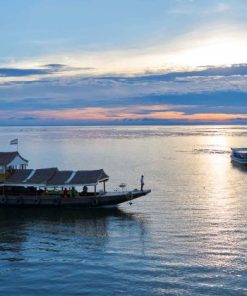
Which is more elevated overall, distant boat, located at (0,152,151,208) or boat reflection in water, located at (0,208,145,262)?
distant boat, located at (0,152,151,208)

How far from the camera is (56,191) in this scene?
54.6 meters

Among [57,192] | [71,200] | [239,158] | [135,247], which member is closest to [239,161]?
[239,158]

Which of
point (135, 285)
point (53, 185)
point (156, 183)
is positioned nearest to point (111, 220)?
point (53, 185)

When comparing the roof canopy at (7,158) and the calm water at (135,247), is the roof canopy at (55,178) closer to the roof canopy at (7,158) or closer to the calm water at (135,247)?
the roof canopy at (7,158)

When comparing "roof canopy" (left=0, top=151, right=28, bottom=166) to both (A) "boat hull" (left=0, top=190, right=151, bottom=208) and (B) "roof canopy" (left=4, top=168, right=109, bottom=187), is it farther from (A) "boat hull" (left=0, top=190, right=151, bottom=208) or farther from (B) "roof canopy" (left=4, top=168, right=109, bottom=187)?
(A) "boat hull" (left=0, top=190, right=151, bottom=208)

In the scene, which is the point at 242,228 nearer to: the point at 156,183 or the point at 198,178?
the point at 156,183

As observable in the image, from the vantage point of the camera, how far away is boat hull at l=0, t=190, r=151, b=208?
5212 centimetres

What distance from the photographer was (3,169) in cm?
5656

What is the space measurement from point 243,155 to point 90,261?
75826mm

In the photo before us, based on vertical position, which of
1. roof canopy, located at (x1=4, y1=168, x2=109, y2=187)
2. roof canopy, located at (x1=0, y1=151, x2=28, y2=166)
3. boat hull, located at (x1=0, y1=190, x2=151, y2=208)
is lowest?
boat hull, located at (x1=0, y1=190, x2=151, y2=208)

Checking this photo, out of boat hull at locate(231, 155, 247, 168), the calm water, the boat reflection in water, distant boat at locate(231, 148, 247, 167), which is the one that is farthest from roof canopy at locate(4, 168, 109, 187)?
distant boat at locate(231, 148, 247, 167)

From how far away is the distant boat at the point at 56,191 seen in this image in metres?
52.2

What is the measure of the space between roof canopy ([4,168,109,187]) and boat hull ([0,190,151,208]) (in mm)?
1583

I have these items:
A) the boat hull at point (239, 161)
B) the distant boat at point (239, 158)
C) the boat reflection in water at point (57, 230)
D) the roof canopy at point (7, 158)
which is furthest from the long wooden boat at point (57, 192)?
the distant boat at point (239, 158)
